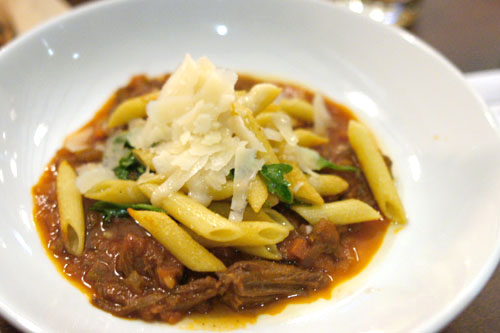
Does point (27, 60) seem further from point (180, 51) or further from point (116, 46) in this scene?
point (180, 51)

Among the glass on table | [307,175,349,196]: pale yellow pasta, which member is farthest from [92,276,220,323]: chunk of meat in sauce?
the glass on table

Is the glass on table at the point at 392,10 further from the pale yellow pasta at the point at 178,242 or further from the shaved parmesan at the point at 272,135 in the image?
the pale yellow pasta at the point at 178,242

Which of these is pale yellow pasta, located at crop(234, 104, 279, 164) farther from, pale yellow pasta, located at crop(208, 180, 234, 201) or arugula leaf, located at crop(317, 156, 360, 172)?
arugula leaf, located at crop(317, 156, 360, 172)

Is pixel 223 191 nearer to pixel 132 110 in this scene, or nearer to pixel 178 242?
pixel 178 242

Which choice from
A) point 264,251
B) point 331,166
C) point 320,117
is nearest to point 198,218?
point 264,251

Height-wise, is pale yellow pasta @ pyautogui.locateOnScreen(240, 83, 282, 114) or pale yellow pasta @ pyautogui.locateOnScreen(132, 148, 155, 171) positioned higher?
pale yellow pasta @ pyautogui.locateOnScreen(240, 83, 282, 114)

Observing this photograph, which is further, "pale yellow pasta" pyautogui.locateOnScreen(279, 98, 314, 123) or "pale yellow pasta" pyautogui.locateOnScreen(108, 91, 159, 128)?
"pale yellow pasta" pyautogui.locateOnScreen(279, 98, 314, 123)

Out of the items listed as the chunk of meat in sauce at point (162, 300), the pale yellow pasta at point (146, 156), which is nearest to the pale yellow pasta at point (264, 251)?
the chunk of meat in sauce at point (162, 300)
